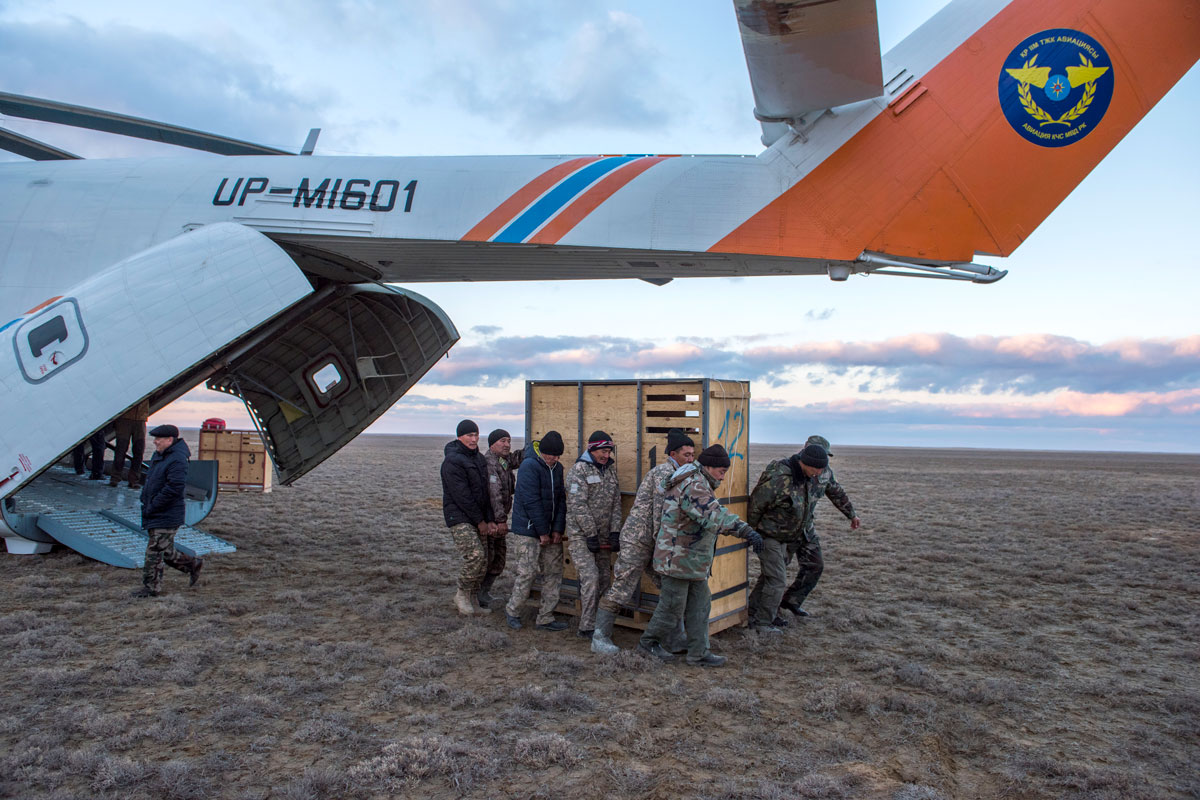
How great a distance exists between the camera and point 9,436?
724 cm

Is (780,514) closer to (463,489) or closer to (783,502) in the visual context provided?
(783,502)

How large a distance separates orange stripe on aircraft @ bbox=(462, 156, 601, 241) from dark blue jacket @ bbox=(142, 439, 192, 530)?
396 centimetres

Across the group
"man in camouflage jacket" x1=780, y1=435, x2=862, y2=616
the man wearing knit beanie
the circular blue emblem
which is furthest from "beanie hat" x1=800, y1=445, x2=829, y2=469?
the circular blue emblem

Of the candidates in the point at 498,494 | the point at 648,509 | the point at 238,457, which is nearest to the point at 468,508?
the point at 498,494

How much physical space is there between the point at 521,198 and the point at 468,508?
11.7ft

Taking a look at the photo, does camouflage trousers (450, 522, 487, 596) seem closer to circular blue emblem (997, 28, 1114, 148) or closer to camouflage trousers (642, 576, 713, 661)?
camouflage trousers (642, 576, 713, 661)

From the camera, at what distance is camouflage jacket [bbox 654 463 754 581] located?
5422 mm

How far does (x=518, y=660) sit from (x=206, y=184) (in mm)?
7821

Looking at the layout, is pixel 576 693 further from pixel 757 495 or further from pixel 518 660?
pixel 757 495

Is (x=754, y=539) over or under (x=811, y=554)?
over

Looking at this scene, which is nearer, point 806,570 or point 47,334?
point 806,570

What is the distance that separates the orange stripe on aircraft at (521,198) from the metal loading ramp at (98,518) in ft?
18.7

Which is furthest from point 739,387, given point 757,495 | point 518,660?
point 518,660

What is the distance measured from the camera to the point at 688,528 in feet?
18.2
